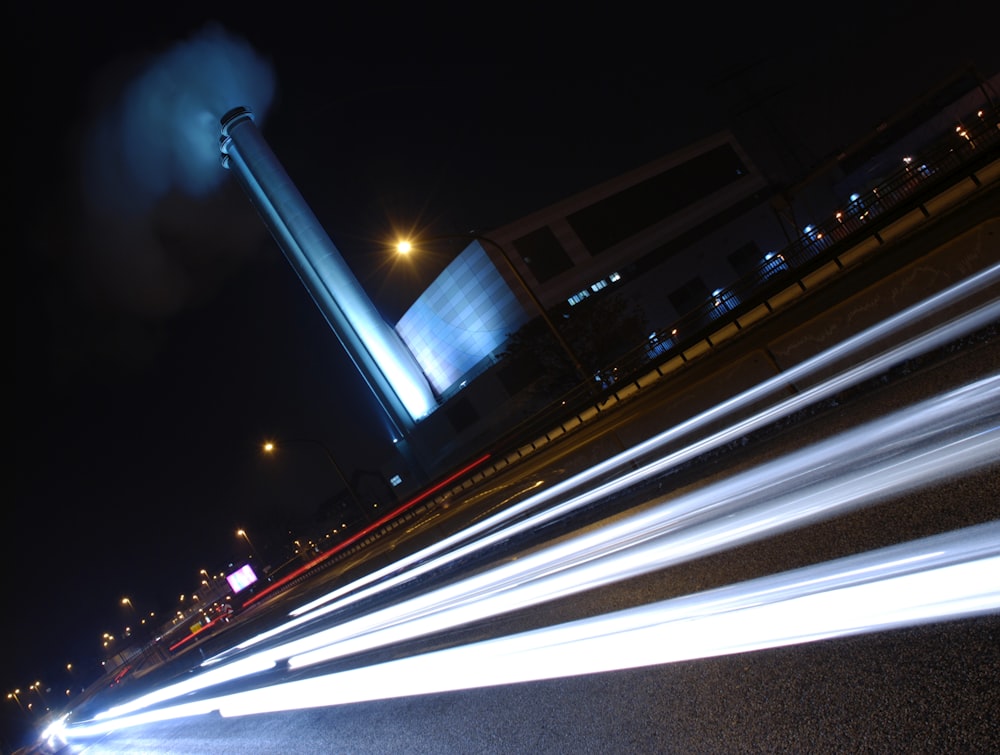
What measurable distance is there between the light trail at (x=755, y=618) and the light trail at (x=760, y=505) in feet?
2.36

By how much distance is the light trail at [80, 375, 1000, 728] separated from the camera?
14.6ft

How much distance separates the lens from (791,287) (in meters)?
19.9

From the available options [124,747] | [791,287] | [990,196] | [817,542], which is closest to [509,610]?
[817,542]

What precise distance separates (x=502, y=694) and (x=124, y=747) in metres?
12.6

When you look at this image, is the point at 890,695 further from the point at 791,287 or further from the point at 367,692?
the point at 791,287

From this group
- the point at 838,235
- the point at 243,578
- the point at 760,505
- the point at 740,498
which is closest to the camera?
the point at 760,505

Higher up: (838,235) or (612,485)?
(838,235)

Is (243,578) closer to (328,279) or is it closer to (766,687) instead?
(328,279)

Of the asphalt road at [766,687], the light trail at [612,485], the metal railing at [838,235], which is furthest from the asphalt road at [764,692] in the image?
the metal railing at [838,235]

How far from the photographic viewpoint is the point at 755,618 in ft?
13.0

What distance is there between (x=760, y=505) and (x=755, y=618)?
2.02 m

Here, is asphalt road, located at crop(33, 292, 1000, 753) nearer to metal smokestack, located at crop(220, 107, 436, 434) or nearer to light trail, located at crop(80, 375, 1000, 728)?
light trail, located at crop(80, 375, 1000, 728)

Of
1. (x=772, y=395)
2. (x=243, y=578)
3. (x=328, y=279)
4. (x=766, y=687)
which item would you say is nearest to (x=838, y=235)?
(x=772, y=395)

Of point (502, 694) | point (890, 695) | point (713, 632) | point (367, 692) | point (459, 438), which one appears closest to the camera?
point (890, 695)
